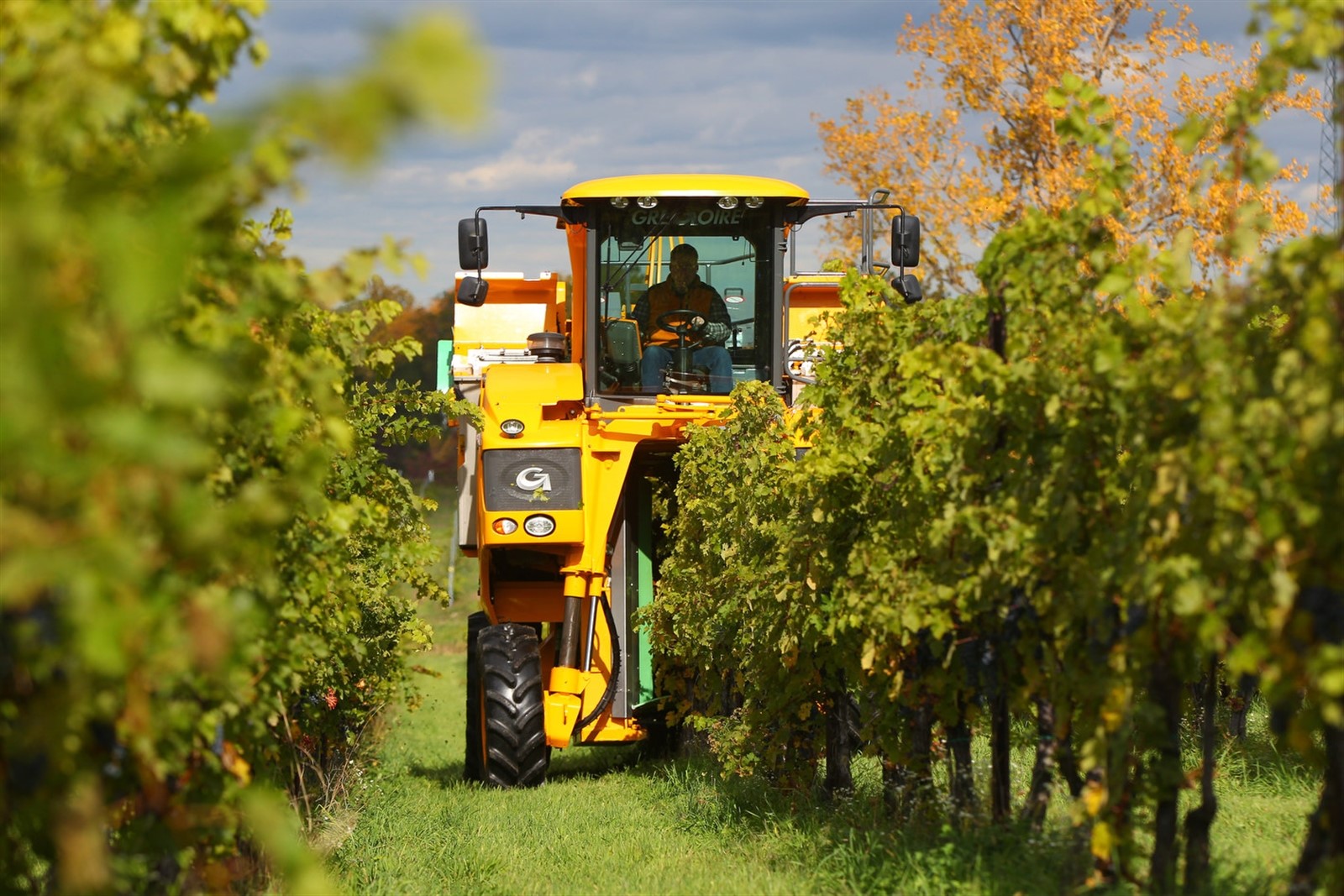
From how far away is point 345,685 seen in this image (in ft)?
24.7

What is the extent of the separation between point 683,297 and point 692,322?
0.49ft

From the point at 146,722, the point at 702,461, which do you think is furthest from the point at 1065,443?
the point at 702,461

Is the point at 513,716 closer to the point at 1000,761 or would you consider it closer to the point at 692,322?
the point at 692,322

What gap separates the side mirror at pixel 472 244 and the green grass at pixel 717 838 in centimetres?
288

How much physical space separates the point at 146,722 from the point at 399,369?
42.3 metres

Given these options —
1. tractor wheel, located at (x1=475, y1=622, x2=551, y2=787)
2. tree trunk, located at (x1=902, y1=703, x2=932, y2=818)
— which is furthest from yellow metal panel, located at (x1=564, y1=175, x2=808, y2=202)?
tree trunk, located at (x1=902, y1=703, x2=932, y2=818)

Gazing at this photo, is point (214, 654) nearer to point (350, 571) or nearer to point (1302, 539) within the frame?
point (1302, 539)

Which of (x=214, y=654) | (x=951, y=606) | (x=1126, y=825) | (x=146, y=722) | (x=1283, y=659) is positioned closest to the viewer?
(x=214, y=654)

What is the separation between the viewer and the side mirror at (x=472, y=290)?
8.71m

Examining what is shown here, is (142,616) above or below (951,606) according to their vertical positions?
above

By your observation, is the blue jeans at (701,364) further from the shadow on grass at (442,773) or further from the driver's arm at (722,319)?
the shadow on grass at (442,773)

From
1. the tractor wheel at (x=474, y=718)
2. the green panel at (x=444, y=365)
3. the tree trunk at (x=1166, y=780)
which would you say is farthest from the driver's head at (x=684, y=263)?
the tree trunk at (x=1166, y=780)

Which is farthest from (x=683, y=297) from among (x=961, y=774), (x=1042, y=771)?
(x=1042, y=771)

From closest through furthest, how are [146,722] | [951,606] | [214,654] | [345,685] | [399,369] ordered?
[214,654] < [146,722] < [951,606] < [345,685] < [399,369]
